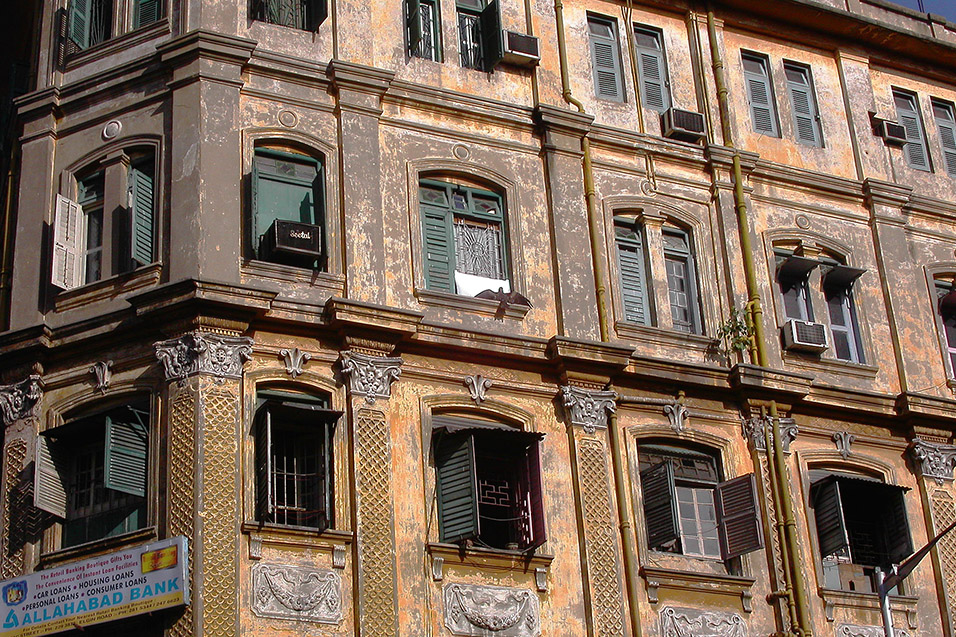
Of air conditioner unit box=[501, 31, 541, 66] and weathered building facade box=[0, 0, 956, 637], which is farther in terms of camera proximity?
air conditioner unit box=[501, 31, 541, 66]

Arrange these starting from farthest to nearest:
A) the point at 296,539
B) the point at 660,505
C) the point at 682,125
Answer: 1. the point at 682,125
2. the point at 660,505
3. the point at 296,539

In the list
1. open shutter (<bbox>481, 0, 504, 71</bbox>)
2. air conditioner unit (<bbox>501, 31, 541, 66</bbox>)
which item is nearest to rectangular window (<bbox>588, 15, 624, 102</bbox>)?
air conditioner unit (<bbox>501, 31, 541, 66</bbox>)

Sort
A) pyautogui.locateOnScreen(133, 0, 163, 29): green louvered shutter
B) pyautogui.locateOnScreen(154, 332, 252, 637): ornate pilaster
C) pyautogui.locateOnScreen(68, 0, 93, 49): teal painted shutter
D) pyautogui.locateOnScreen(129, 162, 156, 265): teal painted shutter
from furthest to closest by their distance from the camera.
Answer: pyautogui.locateOnScreen(68, 0, 93, 49): teal painted shutter
pyautogui.locateOnScreen(133, 0, 163, 29): green louvered shutter
pyautogui.locateOnScreen(129, 162, 156, 265): teal painted shutter
pyautogui.locateOnScreen(154, 332, 252, 637): ornate pilaster

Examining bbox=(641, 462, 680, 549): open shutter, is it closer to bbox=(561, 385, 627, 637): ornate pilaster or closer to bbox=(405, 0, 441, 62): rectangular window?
bbox=(561, 385, 627, 637): ornate pilaster

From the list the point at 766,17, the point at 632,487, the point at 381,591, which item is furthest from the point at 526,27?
the point at 381,591

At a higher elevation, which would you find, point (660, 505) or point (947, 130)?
point (947, 130)

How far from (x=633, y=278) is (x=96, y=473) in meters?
8.38

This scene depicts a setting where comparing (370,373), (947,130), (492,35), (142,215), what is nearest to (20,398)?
(142,215)

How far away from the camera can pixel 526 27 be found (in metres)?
23.7

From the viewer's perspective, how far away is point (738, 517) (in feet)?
68.7

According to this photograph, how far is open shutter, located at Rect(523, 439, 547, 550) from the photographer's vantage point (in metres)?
19.6

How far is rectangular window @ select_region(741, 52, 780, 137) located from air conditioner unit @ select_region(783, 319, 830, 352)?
3707mm

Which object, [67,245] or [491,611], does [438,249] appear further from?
[491,611]

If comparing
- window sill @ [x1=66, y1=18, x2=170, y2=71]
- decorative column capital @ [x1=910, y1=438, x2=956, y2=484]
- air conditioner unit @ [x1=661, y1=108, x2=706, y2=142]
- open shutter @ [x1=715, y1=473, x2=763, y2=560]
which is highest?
window sill @ [x1=66, y1=18, x2=170, y2=71]
